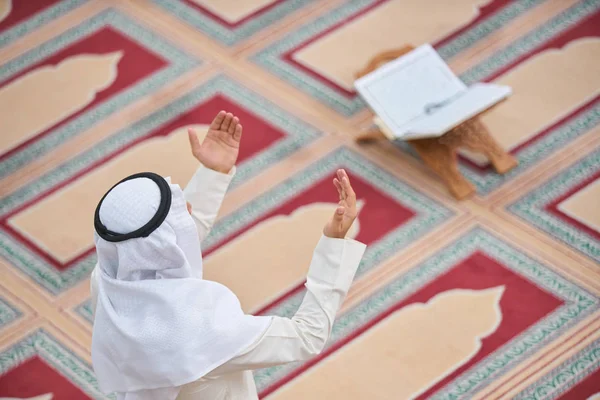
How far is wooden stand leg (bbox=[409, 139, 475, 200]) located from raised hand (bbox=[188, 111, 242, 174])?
4.47 feet

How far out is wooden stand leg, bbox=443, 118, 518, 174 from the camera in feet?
12.8

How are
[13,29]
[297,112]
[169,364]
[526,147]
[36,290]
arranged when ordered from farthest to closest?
[13,29] → [297,112] → [526,147] → [36,290] → [169,364]

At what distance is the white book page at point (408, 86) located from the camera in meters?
4.04

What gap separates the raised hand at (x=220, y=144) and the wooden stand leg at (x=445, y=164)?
4.47 ft

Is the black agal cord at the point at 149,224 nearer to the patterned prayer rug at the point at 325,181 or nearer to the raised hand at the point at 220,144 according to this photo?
the raised hand at the point at 220,144

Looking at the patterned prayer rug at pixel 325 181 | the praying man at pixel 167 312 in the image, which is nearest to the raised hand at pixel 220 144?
the praying man at pixel 167 312

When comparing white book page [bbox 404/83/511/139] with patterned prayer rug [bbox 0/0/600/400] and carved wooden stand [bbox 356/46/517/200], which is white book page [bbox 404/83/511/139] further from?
patterned prayer rug [bbox 0/0/600/400]

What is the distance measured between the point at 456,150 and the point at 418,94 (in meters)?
0.31

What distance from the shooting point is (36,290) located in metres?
3.76

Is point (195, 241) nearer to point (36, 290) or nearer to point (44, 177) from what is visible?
point (36, 290)

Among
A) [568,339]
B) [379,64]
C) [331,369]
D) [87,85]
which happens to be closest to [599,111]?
[379,64]

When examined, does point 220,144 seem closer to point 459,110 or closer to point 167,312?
point 167,312

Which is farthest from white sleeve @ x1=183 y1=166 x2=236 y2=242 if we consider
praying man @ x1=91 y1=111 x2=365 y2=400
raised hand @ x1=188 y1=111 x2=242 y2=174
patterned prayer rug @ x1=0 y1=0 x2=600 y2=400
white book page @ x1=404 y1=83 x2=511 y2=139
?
white book page @ x1=404 y1=83 x2=511 y2=139

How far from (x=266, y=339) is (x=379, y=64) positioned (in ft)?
7.30
